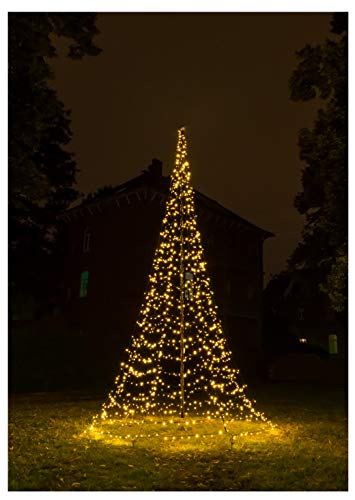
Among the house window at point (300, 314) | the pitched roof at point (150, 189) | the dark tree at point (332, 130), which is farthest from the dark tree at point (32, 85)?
the house window at point (300, 314)

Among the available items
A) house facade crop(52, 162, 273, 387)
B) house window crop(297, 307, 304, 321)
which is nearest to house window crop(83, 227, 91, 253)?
house facade crop(52, 162, 273, 387)

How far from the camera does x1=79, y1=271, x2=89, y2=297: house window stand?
29.2 meters

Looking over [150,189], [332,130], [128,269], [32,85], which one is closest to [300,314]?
[128,269]

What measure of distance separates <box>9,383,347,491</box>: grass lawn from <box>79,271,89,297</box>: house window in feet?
58.8

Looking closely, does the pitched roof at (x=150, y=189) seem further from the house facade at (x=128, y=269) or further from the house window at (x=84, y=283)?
the house window at (x=84, y=283)

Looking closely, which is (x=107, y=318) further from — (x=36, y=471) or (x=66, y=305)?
(x=36, y=471)

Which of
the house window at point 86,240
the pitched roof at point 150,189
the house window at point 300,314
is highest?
the pitched roof at point 150,189

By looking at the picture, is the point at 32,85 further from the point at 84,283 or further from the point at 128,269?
the point at 84,283

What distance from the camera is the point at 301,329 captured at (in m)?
48.5

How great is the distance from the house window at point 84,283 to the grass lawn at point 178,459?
17911 mm

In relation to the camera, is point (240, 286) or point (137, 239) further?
point (240, 286)

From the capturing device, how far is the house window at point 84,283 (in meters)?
29.2
